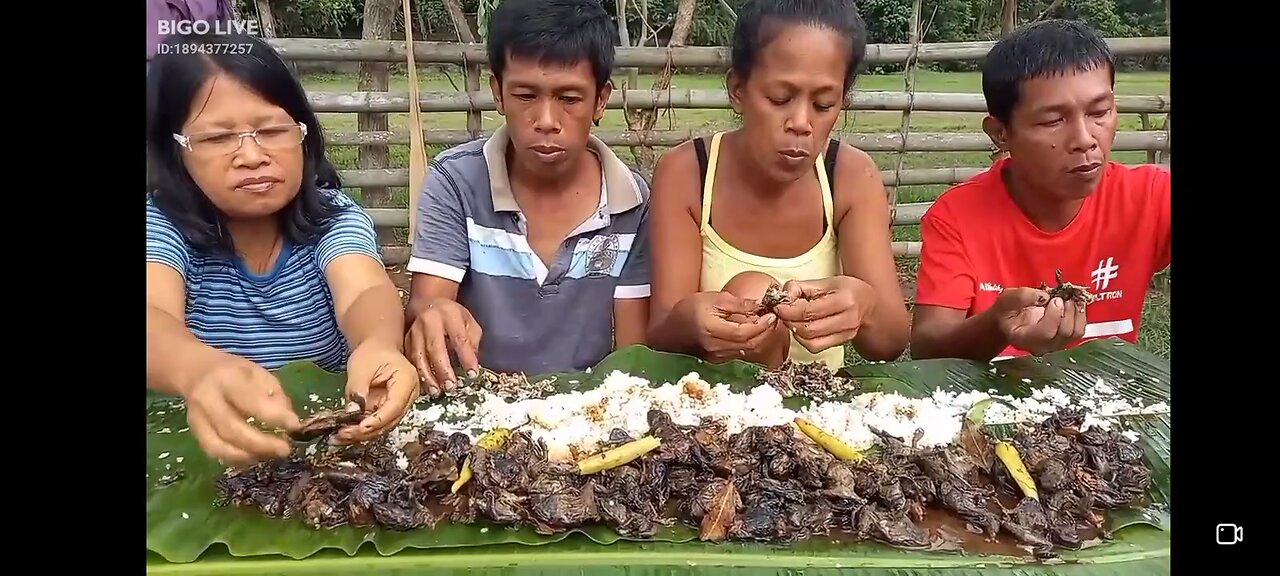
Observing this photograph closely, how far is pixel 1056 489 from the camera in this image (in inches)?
50.8

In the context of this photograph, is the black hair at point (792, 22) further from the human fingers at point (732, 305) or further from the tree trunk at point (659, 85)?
the human fingers at point (732, 305)

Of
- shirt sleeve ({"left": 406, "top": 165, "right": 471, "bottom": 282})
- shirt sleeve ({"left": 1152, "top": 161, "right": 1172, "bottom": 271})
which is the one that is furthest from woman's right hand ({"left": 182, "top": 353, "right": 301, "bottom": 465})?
shirt sleeve ({"left": 1152, "top": 161, "right": 1172, "bottom": 271})

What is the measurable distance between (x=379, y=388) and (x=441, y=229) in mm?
452

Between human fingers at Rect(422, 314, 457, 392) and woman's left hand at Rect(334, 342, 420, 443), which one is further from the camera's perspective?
human fingers at Rect(422, 314, 457, 392)

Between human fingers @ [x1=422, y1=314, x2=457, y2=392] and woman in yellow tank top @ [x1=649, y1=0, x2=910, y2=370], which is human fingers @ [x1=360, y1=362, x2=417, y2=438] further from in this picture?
woman in yellow tank top @ [x1=649, y1=0, x2=910, y2=370]

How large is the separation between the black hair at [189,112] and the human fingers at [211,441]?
13.7 inches

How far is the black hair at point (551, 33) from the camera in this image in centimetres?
141

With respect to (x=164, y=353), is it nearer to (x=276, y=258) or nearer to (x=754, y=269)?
(x=276, y=258)

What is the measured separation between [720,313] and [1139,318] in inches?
34.4

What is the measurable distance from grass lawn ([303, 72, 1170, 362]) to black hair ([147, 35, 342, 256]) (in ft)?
0.38

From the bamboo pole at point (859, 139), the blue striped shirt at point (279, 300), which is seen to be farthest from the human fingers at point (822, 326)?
the blue striped shirt at point (279, 300)

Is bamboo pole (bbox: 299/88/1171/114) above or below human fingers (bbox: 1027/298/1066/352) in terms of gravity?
above

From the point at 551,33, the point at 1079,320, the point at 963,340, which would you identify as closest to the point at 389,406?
the point at 551,33
